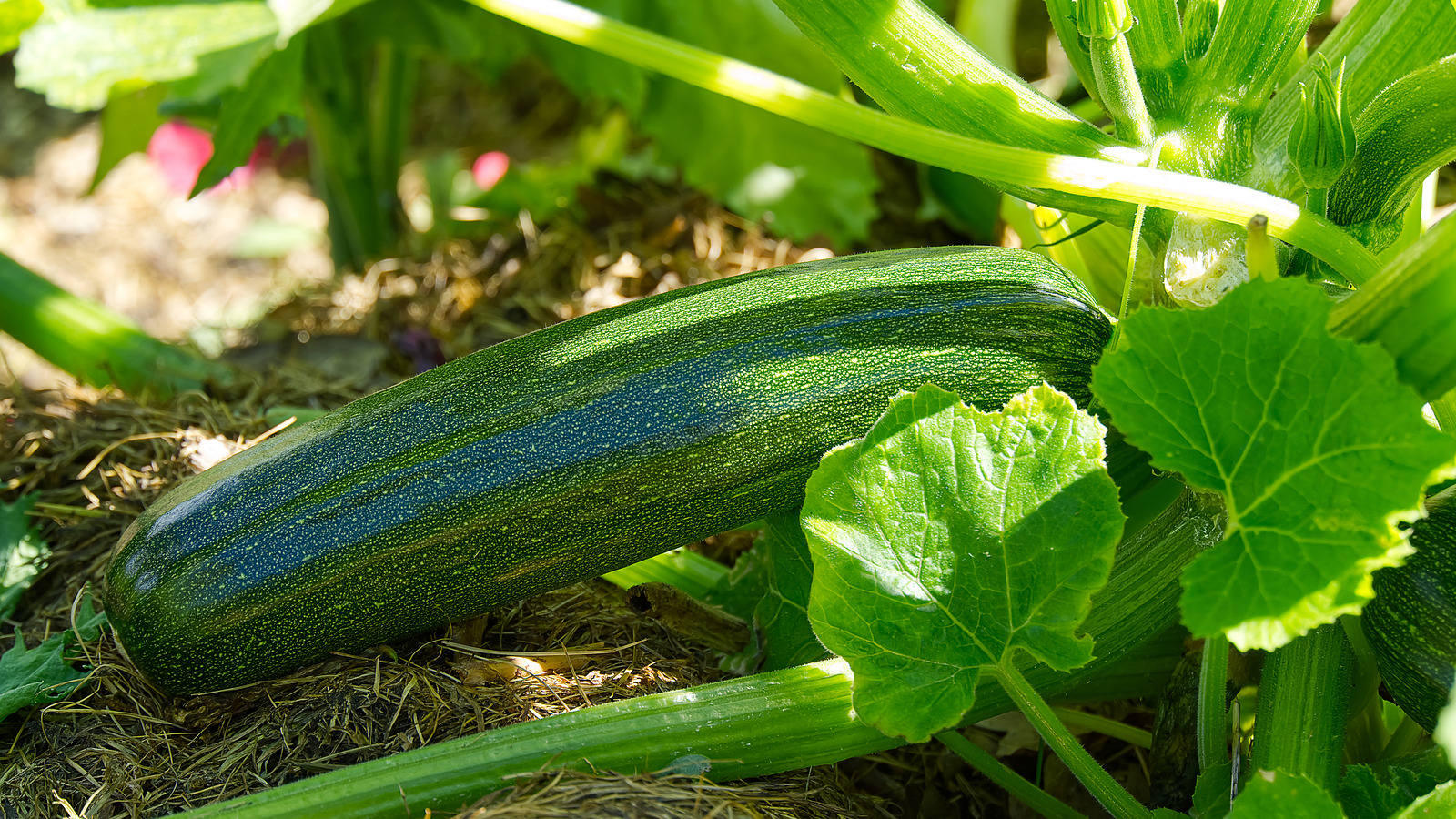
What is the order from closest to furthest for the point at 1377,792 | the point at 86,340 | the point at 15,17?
the point at 1377,792 → the point at 15,17 → the point at 86,340

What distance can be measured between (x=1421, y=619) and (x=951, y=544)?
57 cm

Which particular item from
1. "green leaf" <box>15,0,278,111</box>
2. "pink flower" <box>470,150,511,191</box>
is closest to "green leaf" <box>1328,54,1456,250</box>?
"green leaf" <box>15,0,278,111</box>

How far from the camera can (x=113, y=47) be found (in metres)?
1.70

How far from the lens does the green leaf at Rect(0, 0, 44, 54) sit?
6.18 feet

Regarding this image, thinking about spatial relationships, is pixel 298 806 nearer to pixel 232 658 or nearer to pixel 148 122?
pixel 232 658

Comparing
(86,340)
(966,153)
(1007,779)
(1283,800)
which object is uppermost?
(966,153)

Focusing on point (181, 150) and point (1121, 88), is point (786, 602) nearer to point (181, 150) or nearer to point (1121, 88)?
point (1121, 88)

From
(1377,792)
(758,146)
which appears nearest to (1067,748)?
(1377,792)

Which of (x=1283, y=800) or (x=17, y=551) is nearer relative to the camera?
(x=1283, y=800)

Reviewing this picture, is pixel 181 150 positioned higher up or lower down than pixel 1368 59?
lower down

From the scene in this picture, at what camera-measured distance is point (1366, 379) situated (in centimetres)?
109

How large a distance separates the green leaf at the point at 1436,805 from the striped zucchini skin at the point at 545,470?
27.0 inches

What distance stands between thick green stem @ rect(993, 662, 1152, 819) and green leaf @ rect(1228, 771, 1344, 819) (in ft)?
0.68

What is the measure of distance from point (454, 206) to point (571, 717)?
6.83ft
